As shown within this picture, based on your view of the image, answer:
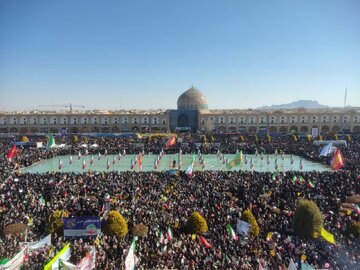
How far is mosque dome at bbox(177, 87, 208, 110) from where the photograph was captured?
186 ft

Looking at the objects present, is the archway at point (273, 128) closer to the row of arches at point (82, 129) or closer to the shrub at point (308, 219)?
the row of arches at point (82, 129)

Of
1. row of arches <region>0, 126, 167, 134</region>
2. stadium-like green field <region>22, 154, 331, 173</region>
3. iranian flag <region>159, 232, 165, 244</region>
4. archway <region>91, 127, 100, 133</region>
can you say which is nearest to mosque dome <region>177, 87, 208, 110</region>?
row of arches <region>0, 126, 167, 134</region>

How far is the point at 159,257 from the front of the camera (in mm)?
9469

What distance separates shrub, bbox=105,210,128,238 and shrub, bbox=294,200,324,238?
18.8 feet

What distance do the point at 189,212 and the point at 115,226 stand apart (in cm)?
296

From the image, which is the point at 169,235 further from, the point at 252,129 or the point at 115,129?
the point at 115,129

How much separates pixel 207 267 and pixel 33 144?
31134 millimetres

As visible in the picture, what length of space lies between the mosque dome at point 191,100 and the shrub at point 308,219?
151ft

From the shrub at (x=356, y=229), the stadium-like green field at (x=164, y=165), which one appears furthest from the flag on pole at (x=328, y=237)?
Answer: the stadium-like green field at (x=164, y=165)

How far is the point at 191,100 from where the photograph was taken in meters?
56.6

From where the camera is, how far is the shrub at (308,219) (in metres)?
10.8

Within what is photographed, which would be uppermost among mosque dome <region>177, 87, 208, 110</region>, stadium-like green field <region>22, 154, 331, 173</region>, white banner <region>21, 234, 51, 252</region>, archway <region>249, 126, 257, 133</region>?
mosque dome <region>177, 87, 208, 110</region>

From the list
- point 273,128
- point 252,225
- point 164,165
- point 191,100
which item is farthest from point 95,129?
point 252,225

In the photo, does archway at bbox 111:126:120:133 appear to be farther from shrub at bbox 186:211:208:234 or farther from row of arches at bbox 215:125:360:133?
shrub at bbox 186:211:208:234
